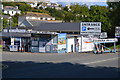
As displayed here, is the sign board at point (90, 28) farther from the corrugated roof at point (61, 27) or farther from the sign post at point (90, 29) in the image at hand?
the corrugated roof at point (61, 27)

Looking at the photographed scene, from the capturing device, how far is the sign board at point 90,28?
105 ft

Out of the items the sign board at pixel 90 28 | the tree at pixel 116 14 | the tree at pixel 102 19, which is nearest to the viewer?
the tree at pixel 116 14

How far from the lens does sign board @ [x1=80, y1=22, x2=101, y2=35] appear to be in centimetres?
3186

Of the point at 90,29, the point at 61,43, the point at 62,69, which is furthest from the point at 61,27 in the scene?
the point at 62,69

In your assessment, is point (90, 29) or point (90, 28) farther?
point (90, 29)

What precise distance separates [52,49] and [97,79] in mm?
16825

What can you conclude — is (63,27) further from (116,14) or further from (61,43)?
(116,14)

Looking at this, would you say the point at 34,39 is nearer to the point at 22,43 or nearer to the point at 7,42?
the point at 22,43

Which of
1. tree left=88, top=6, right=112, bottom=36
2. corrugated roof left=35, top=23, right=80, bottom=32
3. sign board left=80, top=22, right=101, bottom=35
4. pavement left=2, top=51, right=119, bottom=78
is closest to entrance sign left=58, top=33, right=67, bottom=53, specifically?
sign board left=80, top=22, right=101, bottom=35

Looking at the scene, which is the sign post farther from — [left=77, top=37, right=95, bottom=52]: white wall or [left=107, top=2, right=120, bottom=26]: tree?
[left=107, top=2, right=120, bottom=26]: tree

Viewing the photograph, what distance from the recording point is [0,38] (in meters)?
37.9

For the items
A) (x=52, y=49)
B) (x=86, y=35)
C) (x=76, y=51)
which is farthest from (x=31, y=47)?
(x=86, y=35)

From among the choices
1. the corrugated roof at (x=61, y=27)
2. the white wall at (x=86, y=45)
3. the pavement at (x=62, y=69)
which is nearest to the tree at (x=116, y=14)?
the pavement at (x=62, y=69)

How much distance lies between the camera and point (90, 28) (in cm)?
3225
